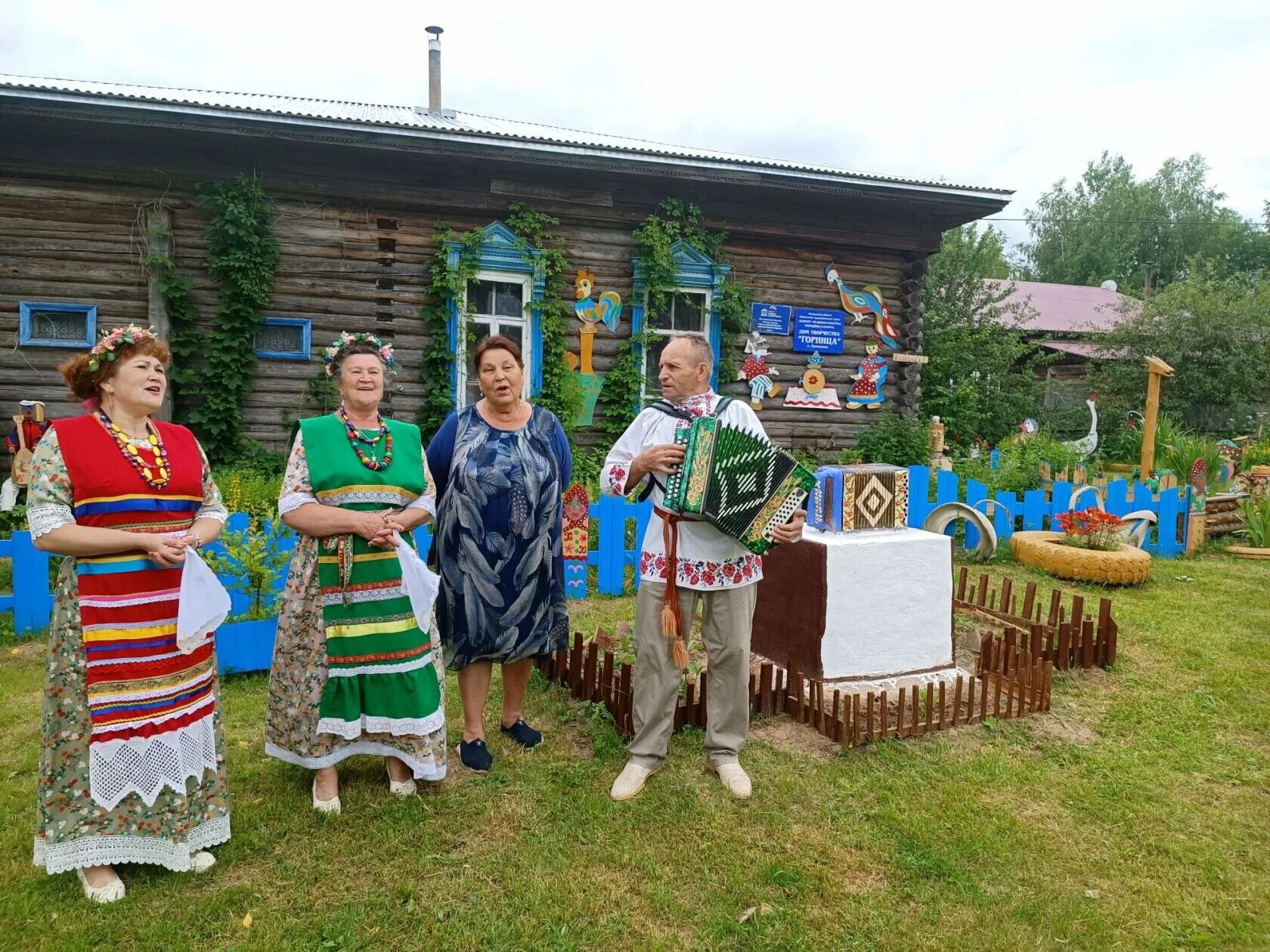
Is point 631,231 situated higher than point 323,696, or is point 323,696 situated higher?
point 631,231

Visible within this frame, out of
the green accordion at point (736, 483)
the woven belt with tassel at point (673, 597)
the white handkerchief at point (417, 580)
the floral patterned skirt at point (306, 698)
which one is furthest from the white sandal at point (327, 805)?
the green accordion at point (736, 483)

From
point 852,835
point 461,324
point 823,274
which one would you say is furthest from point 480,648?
point 823,274

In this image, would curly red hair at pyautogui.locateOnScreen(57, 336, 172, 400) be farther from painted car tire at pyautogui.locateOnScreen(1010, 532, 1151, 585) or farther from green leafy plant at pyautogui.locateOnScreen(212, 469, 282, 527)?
painted car tire at pyautogui.locateOnScreen(1010, 532, 1151, 585)

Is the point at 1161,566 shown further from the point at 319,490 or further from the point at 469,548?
the point at 319,490

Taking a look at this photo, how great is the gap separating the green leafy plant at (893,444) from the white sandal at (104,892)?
30.3 ft

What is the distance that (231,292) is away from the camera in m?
7.89

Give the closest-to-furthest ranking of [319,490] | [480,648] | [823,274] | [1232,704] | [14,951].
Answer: [14,951] < [319,490] < [480,648] < [1232,704] < [823,274]

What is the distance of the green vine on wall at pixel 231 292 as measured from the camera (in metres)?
7.78

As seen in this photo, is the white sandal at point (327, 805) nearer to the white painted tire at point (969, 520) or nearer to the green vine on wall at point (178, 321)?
the white painted tire at point (969, 520)

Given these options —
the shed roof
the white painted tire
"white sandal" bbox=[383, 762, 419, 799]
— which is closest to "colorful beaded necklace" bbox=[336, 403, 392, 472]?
"white sandal" bbox=[383, 762, 419, 799]

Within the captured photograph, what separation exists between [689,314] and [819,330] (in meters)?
1.74

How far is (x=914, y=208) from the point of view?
33.7 ft

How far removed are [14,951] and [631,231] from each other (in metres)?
8.52

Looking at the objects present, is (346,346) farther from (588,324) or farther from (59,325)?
(59,325)
